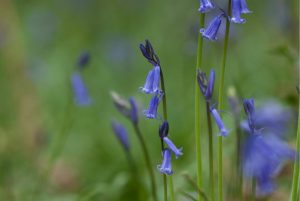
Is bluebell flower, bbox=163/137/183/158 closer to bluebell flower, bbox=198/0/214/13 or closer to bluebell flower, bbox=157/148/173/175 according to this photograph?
bluebell flower, bbox=157/148/173/175

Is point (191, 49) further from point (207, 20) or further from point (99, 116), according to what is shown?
point (99, 116)

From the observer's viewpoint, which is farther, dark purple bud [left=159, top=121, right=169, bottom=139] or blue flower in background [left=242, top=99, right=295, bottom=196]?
blue flower in background [left=242, top=99, right=295, bottom=196]

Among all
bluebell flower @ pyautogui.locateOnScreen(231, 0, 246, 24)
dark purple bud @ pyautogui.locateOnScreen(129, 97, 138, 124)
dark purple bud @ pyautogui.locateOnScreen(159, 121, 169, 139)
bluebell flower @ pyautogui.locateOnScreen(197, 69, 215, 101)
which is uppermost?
bluebell flower @ pyautogui.locateOnScreen(231, 0, 246, 24)

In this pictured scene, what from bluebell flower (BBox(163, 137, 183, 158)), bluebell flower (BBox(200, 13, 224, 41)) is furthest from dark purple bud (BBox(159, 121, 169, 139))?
bluebell flower (BBox(200, 13, 224, 41))

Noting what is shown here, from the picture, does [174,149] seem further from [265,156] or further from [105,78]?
[105,78]

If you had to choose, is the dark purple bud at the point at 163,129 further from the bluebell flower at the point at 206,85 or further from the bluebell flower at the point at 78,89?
the bluebell flower at the point at 78,89

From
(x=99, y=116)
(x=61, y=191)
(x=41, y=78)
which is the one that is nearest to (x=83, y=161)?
(x=61, y=191)

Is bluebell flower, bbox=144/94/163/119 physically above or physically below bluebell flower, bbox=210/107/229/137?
above

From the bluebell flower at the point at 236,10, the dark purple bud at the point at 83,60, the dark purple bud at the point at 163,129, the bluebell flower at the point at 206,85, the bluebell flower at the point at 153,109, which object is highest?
the bluebell flower at the point at 236,10

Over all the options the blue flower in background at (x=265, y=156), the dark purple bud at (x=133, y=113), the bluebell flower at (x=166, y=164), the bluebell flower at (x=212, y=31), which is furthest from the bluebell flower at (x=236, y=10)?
the dark purple bud at (x=133, y=113)
